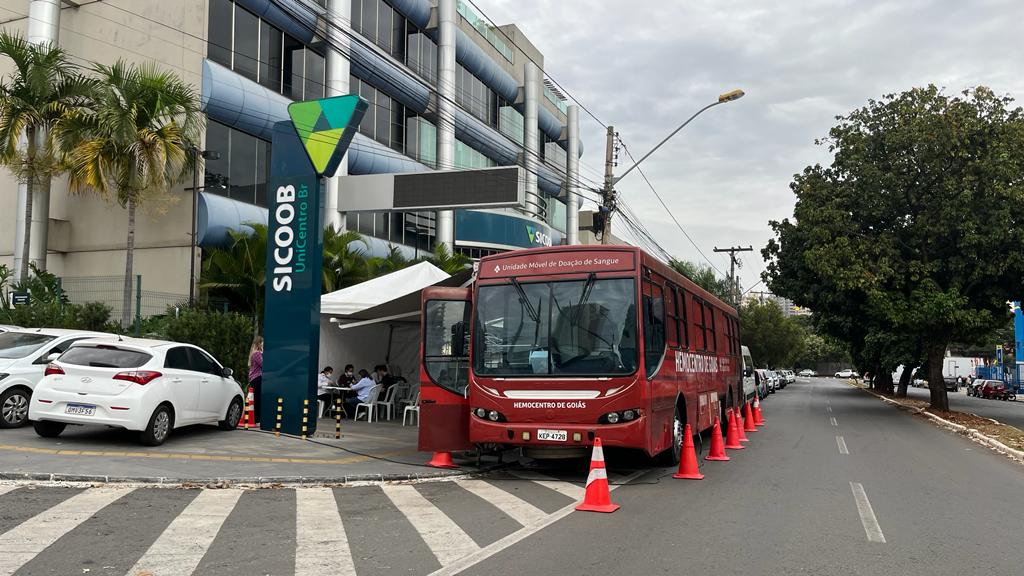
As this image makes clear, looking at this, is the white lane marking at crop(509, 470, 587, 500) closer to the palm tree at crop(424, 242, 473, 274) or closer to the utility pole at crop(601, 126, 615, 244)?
the utility pole at crop(601, 126, 615, 244)

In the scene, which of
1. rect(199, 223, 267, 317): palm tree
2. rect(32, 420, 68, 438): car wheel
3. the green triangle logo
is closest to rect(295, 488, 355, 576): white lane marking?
rect(32, 420, 68, 438): car wheel

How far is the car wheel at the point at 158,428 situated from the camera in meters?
11.7

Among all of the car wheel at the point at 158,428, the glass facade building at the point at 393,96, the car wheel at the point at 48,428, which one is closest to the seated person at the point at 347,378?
the car wheel at the point at 158,428

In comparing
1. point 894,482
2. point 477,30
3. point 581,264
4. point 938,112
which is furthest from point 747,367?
point 477,30

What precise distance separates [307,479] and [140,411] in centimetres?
321

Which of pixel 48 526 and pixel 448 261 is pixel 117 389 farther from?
pixel 448 261

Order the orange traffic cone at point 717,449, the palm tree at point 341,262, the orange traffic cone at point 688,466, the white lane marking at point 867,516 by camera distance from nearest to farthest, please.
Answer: the white lane marking at point 867,516 < the orange traffic cone at point 688,466 < the orange traffic cone at point 717,449 < the palm tree at point 341,262

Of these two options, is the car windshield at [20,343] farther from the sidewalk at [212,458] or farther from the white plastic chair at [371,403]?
the white plastic chair at [371,403]

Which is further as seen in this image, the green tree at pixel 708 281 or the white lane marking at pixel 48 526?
the green tree at pixel 708 281

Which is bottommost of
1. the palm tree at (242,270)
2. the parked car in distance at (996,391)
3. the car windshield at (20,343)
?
the parked car in distance at (996,391)

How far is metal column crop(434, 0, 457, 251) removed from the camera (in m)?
37.7

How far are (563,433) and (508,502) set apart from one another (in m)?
1.45

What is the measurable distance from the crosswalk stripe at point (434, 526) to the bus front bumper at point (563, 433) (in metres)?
1.35

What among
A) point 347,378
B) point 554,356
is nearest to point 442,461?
point 554,356
